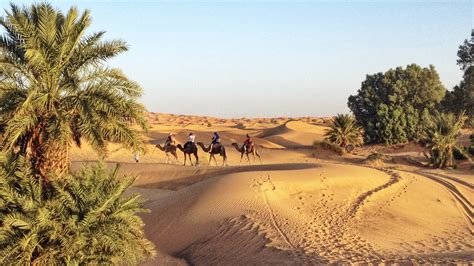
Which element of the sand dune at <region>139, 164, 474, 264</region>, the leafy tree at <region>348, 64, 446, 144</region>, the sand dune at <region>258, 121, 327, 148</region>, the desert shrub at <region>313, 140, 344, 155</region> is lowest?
the sand dune at <region>139, 164, 474, 264</region>

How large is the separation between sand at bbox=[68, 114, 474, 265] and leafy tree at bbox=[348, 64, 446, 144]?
1901cm

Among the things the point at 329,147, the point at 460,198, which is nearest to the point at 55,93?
the point at 460,198

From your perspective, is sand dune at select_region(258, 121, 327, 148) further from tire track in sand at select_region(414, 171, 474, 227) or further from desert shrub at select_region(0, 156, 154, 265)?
desert shrub at select_region(0, 156, 154, 265)

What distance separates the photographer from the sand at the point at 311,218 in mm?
13711

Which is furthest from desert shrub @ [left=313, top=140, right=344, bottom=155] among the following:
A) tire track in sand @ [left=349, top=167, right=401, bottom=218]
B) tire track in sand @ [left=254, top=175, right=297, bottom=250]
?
tire track in sand @ [left=254, top=175, right=297, bottom=250]

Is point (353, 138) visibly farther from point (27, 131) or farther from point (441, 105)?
point (27, 131)

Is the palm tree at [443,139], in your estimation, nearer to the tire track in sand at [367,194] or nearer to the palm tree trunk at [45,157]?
the tire track in sand at [367,194]

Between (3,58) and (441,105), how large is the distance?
38496mm

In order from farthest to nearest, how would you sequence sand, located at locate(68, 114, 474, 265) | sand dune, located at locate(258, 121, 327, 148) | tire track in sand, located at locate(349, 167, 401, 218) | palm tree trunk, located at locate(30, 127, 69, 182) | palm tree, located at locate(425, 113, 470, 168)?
sand dune, located at locate(258, 121, 327, 148)
palm tree, located at locate(425, 113, 470, 168)
tire track in sand, located at locate(349, 167, 401, 218)
sand, located at locate(68, 114, 474, 265)
palm tree trunk, located at locate(30, 127, 69, 182)

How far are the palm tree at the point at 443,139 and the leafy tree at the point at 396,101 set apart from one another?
432 inches

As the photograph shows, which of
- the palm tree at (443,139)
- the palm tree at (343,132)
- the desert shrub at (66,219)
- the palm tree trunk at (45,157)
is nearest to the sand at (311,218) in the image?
the desert shrub at (66,219)

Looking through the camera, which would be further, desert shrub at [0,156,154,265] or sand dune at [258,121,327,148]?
sand dune at [258,121,327,148]

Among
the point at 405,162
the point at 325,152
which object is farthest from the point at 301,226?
the point at 325,152

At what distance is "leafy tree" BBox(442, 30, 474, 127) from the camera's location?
40.0 metres
